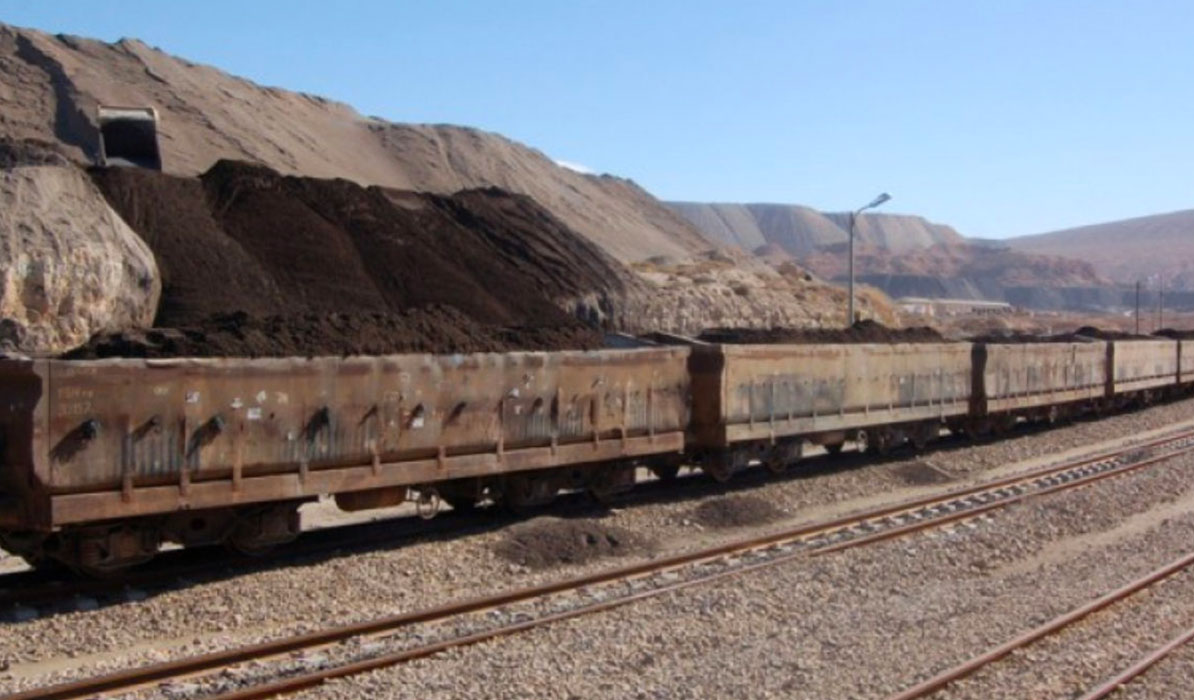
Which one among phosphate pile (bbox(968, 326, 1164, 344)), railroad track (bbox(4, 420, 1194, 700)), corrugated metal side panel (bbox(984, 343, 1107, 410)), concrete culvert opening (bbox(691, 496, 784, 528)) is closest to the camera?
railroad track (bbox(4, 420, 1194, 700))

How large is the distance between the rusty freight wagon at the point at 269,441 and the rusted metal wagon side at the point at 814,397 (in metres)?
2.03

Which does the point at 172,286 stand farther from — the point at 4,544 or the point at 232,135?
the point at 232,135

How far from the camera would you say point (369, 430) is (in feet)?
46.6

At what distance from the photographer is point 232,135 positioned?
260 ft

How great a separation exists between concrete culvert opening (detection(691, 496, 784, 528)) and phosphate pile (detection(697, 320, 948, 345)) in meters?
7.04

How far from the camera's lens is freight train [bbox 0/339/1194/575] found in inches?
451

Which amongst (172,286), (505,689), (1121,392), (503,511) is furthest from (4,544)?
(1121,392)

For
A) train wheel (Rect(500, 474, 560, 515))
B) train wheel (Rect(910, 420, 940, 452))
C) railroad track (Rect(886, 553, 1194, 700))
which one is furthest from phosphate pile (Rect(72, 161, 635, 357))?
railroad track (Rect(886, 553, 1194, 700))

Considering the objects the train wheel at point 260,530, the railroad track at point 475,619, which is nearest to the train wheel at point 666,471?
the railroad track at point 475,619

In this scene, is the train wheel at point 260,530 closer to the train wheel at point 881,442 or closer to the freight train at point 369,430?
the freight train at point 369,430

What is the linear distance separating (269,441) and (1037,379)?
76.0 ft

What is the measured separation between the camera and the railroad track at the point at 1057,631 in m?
9.37

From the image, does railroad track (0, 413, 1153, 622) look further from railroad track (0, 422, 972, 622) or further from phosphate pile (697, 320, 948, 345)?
phosphate pile (697, 320, 948, 345)

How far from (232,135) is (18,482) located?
235 ft
